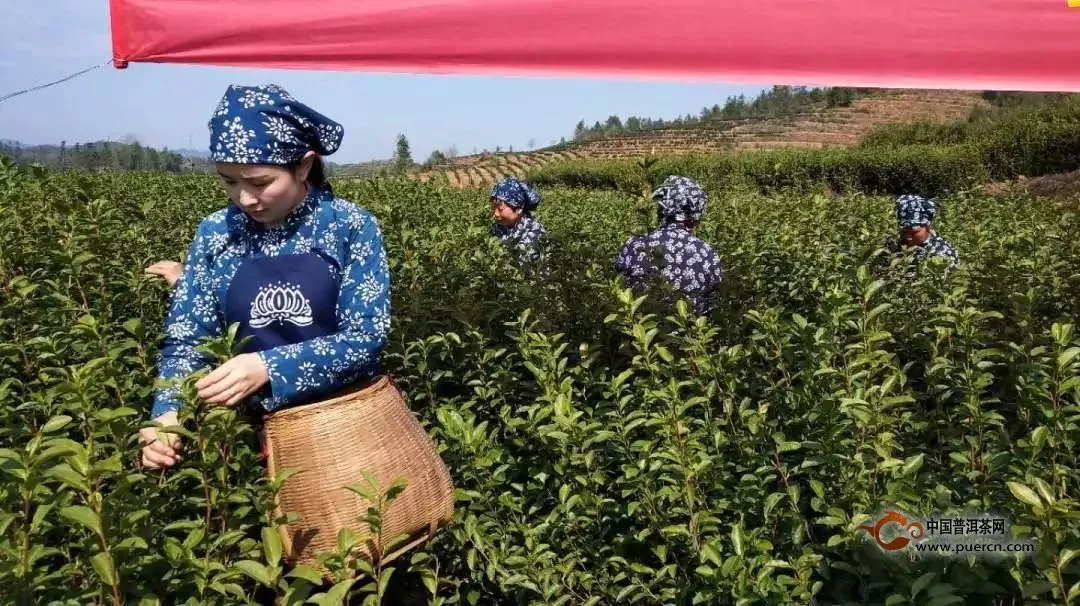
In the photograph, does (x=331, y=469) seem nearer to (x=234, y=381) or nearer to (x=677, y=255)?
(x=234, y=381)

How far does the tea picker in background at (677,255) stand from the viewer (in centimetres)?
366

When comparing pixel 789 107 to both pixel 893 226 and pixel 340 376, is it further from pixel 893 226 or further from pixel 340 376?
pixel 340 376

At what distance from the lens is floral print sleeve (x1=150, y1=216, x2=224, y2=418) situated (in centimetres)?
195

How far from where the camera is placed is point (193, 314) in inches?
78.7

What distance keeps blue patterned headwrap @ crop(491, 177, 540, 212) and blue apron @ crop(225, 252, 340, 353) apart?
421 cm

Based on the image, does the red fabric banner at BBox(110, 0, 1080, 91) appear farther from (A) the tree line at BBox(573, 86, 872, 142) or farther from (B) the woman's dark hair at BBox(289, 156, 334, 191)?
(A) the tree line at BBox(573, 86, 872, 142)

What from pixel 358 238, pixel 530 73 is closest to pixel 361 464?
pixel 358 238

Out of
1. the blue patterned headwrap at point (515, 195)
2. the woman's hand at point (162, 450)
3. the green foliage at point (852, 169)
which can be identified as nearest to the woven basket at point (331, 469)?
the woman's hand at point (162, 450)

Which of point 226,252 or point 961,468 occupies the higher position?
point 226,252

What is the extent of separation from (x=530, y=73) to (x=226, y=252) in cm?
93

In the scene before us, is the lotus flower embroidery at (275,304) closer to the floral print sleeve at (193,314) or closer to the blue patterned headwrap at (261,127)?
the floral print sleeve at (193,314)

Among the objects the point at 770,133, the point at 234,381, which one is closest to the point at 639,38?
the point at 234,381

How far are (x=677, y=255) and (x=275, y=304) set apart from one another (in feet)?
7.44

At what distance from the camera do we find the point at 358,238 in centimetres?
200
